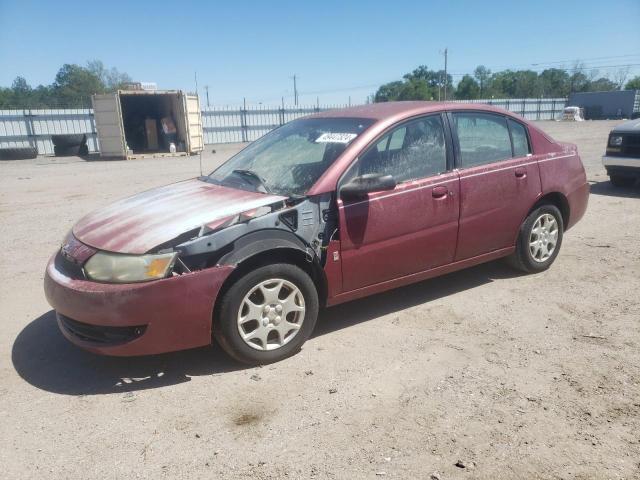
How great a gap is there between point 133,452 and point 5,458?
627 millimetres

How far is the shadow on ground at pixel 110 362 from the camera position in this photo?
3.17m

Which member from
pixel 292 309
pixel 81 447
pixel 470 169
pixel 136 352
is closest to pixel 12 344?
pixel 136 352

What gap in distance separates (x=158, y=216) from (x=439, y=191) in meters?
2.11

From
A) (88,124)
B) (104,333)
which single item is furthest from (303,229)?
(88,124)

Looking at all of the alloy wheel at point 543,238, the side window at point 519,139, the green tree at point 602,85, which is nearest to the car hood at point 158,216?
the side window at point 519,139

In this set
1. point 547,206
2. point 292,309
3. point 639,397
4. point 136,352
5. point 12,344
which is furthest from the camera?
point 547,206

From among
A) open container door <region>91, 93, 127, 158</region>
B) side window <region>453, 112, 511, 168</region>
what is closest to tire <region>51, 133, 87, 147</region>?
open container door <region>91, 93, 127, 158</region>

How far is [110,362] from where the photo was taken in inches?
135

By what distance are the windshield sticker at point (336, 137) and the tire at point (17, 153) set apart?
20548 mm

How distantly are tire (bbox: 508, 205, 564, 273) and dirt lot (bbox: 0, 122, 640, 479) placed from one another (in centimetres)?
18

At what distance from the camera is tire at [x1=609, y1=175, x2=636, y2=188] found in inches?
369

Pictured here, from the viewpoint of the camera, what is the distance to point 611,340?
3520 millimetres

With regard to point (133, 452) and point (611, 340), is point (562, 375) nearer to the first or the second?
point (611, 340)

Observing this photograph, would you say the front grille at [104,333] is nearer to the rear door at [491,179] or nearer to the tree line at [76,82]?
the rear door at [491,179]
